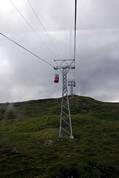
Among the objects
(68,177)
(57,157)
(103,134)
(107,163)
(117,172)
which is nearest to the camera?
(68,177)

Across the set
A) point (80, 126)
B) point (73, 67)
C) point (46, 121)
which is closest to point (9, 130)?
point (46, 121)

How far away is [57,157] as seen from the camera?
8069cm

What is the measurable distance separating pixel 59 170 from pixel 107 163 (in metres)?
12.8

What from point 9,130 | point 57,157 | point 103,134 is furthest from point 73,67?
point 9,130

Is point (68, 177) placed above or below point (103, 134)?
below

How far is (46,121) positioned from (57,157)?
65.7 m

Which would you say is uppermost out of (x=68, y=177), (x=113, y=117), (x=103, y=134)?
(x=113, y=117)

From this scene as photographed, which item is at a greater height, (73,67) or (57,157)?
(73,67)

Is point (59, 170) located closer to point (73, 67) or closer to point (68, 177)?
point (68, 177)

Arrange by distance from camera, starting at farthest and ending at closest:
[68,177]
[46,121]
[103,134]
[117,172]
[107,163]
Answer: [46,121], [103,134], [107,163], [117,172], [68,177]

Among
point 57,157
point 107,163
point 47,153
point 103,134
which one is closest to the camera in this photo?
point 107,163

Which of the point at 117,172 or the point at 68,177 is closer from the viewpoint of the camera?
the point at 68,177

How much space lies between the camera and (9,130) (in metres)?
136

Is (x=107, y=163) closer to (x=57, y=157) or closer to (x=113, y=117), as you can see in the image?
(x=57, y=157)
